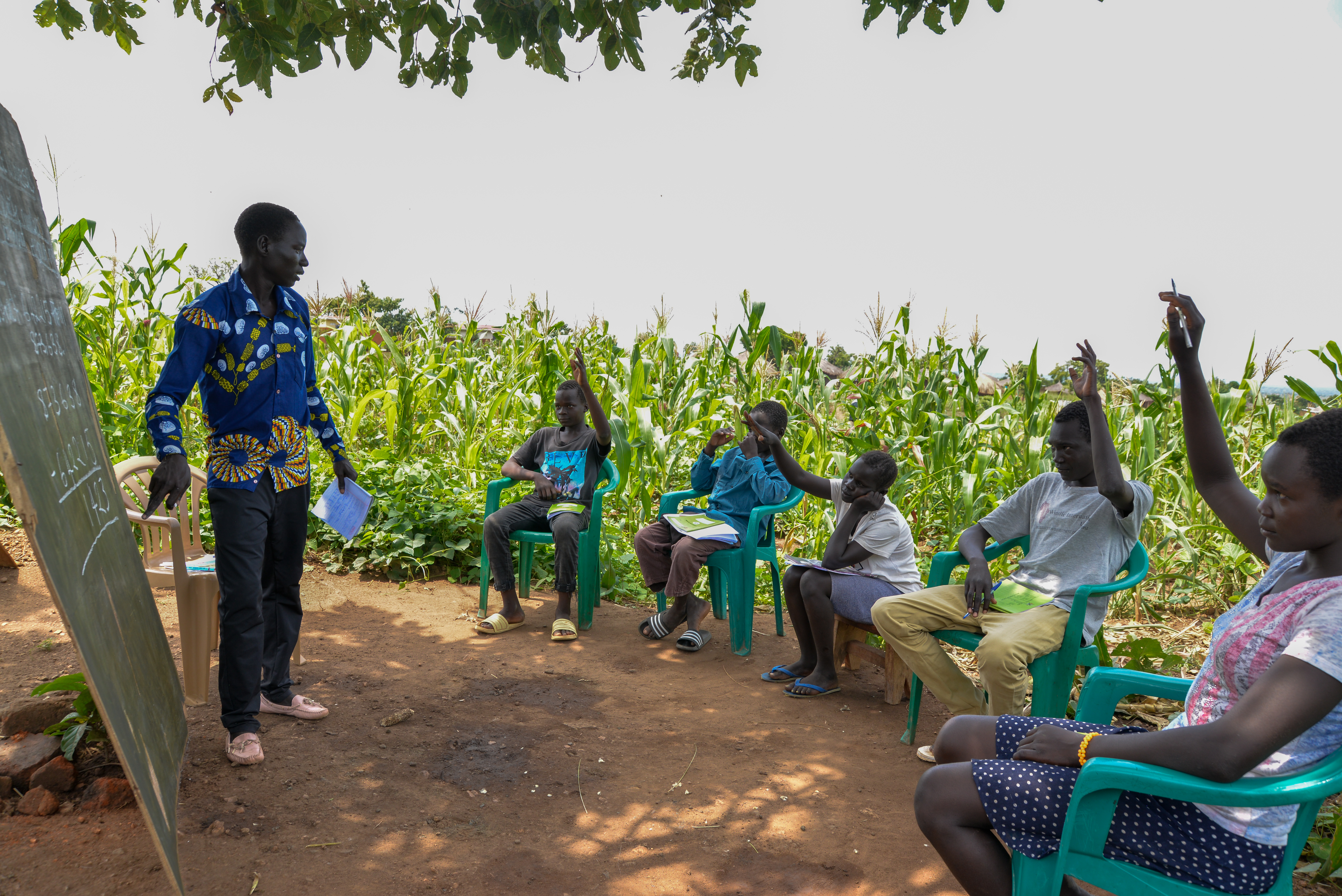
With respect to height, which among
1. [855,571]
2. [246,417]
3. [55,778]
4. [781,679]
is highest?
[246,417]

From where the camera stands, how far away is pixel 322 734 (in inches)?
125

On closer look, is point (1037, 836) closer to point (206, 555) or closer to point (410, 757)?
point (410, 757)

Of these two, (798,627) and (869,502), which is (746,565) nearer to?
(798,627)

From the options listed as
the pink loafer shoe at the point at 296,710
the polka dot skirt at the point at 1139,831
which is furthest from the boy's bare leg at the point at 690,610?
the polka dot skirt at the point at 1139,831

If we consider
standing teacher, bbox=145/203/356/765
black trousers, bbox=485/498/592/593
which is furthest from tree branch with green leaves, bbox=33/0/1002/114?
black trousers, bbox=485/498/592/593

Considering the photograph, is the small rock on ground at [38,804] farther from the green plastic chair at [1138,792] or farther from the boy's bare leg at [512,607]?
the green plastic chair at [1138,792]

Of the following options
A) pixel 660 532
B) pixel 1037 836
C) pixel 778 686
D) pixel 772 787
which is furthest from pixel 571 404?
pixel 1037 836

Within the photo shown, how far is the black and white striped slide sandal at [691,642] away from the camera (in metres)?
4.40

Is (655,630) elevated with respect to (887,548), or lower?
lower

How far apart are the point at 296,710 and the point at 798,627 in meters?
2.18

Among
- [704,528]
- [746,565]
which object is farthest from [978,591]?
[704,528]

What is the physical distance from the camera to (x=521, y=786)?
9.39 feet

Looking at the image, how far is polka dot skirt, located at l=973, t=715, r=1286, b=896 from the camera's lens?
61.5 inches

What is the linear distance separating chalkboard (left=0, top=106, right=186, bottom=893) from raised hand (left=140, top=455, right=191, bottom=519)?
4.4 inches
